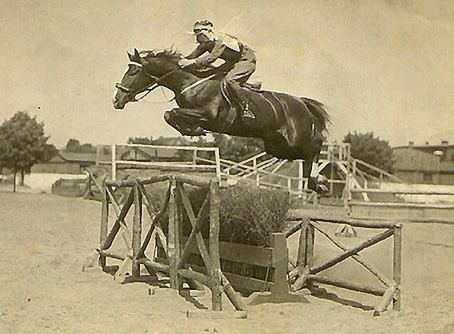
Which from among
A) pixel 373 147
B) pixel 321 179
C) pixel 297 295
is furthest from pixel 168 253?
pixel 373 147

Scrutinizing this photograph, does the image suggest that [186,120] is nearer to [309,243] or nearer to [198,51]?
[198,51]

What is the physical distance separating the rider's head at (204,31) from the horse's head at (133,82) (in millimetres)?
714

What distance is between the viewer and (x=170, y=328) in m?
4.09

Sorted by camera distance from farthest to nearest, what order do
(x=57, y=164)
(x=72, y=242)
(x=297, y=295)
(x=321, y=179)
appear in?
(x=57, y=164), (x=72, y=242), (x=321, y=179), (x=297, y=295)

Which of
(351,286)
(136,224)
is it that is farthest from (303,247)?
(136,224)

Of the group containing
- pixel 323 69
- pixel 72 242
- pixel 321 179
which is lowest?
pixel 72 242

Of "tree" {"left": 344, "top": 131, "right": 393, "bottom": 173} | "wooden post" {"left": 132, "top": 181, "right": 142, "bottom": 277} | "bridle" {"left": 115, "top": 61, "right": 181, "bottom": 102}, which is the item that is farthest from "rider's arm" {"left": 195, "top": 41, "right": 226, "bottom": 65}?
"tree" {"left": 344, "top": 131, "right": 393, "bottom": 173}

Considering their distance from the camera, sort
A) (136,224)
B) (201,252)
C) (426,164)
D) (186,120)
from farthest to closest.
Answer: (426,164) → (136,224) → (186,120) → (201,252)

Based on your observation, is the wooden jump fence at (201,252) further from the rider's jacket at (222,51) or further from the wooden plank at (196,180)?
the rider's jacket at (222,51)

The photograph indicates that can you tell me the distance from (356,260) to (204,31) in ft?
8.30

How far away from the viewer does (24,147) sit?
18891 millimetres

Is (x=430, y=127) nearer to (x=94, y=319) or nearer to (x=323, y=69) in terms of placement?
(x=323, y=69)

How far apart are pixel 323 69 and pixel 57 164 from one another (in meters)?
21.9

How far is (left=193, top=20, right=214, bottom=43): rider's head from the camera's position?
5438mm
